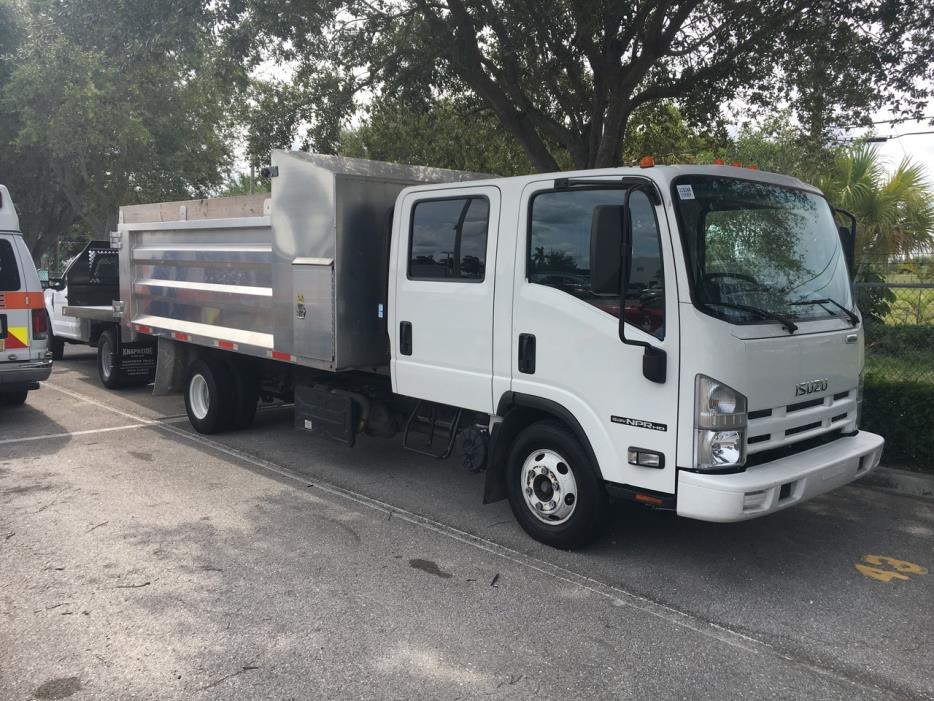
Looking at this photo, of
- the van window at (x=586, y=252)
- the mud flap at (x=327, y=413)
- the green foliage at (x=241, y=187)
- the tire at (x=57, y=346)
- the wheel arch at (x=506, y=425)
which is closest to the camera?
the van window at (x=586, y=252)

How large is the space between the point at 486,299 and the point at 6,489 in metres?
4.25

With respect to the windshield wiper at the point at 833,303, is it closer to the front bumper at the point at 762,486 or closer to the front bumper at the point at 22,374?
the front bumper at the point at 762,486

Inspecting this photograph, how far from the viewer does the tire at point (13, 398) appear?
9.71 m

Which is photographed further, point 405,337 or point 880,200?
point 880,200

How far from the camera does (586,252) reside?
454 cm

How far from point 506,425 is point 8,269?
21.3ft

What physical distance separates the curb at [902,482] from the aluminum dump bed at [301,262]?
4326mm

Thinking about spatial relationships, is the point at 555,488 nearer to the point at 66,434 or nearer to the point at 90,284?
the point at 66,434

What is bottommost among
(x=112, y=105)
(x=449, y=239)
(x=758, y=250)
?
(x=758, y=250)

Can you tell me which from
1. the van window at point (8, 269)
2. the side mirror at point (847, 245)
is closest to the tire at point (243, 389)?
the van window at point (8, 269)

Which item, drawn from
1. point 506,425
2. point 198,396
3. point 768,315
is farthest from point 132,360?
point 768,315

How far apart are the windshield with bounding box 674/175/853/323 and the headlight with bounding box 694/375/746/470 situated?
16.0 inches

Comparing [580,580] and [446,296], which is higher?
[446,296]

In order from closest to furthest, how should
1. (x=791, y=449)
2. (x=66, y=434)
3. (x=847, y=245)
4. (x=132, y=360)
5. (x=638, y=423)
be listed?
(x=638, y=423), (x=791, y=449), (x=847, y=245), (x=66, y=434), (x=132, y=360)
